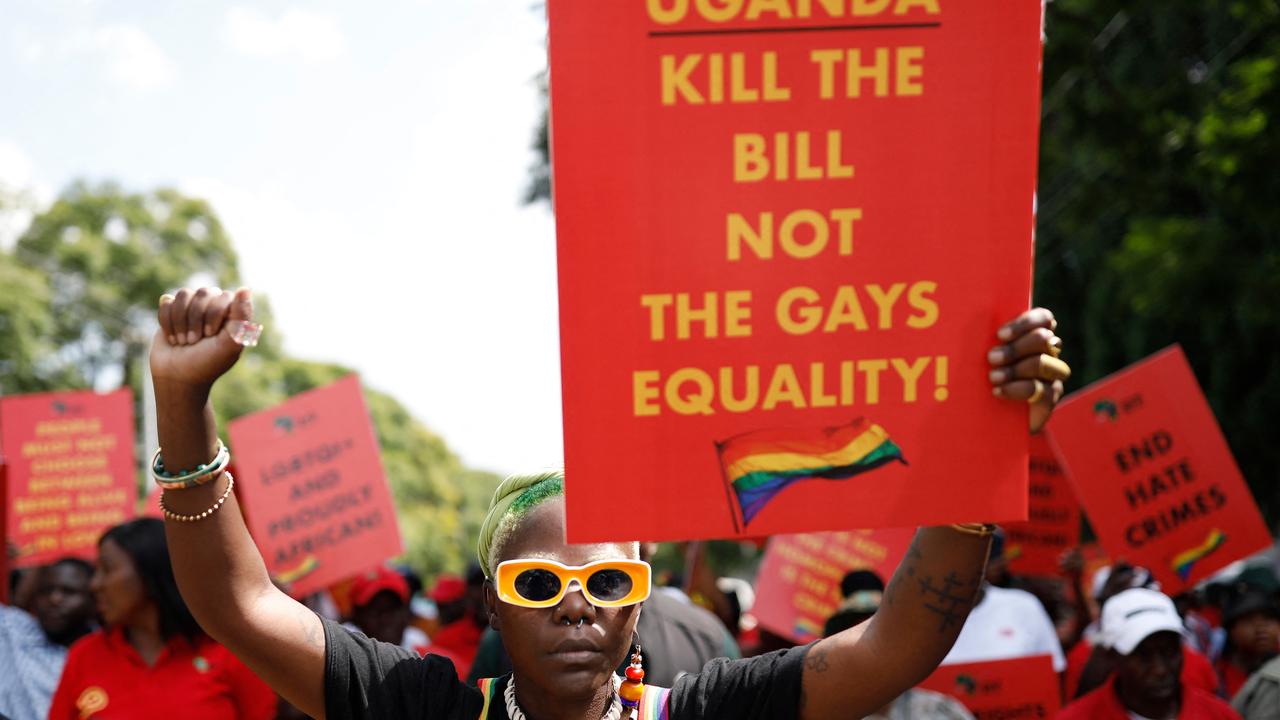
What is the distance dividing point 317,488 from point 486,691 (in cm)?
514

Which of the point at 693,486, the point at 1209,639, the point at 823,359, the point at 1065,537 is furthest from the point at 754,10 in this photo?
the point at 1209,639

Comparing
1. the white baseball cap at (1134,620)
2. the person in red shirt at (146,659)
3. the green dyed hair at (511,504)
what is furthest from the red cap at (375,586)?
the green dyed hair at (511,504)

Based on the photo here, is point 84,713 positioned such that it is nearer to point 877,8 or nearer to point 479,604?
point 877,8

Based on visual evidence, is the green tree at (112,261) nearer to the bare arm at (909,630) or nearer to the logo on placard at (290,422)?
the logo on placard at (290,422)

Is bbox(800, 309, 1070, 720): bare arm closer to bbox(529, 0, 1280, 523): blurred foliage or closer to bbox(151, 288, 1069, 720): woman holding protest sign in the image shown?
bbox(151, 288, 1069, 720): woman holding protest sign

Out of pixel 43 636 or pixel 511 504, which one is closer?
pixel 511 504

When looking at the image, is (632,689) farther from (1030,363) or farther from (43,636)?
(43,636)

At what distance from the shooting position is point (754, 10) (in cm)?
225

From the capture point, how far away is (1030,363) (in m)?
2.20

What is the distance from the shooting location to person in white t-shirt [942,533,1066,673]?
19.8ft

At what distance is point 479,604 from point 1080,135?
22.4 feet

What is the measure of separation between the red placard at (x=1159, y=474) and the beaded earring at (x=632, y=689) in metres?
4.68

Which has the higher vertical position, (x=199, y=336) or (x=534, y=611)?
(x=199, y=336)

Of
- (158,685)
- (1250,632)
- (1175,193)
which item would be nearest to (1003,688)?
(1250,632)
